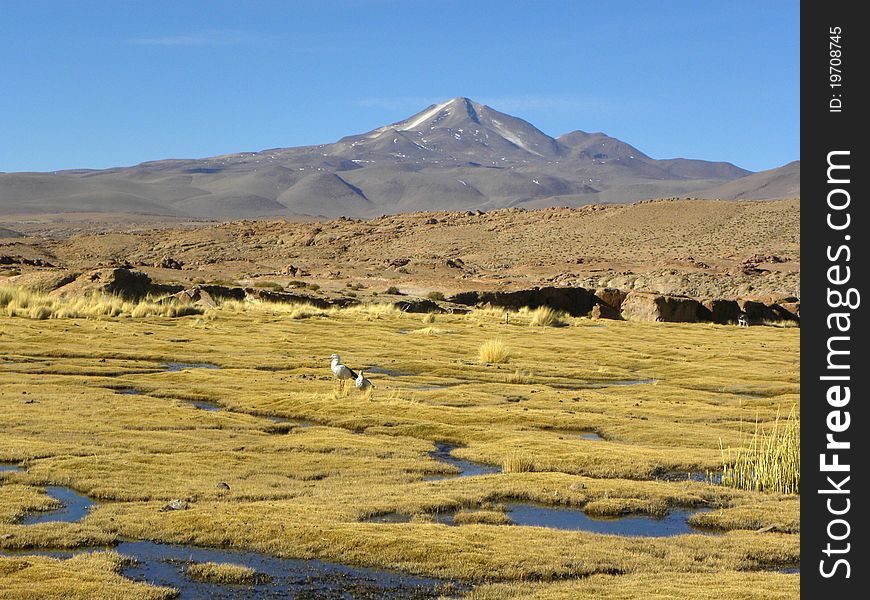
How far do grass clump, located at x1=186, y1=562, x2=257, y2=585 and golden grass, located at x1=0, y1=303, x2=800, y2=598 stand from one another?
88 cm

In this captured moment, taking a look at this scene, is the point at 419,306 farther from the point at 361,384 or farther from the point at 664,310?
the point at 361,384

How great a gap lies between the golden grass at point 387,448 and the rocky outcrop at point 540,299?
2042cm

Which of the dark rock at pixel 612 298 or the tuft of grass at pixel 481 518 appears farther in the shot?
the dark rock at pixel 612 298

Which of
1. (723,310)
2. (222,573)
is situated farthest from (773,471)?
(723,310)

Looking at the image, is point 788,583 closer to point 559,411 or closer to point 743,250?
point 559,411

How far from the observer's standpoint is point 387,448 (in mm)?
20016

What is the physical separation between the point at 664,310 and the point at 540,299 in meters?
6.79

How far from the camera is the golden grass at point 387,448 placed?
13.0 metres

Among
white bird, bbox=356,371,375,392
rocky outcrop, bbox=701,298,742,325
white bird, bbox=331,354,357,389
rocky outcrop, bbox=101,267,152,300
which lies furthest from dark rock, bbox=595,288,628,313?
white bird, bbox=356,371,375,392

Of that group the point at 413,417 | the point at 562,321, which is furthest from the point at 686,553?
the point at 562,321

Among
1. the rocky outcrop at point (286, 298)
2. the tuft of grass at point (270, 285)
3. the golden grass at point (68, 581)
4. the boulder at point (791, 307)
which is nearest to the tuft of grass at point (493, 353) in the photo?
the rocky outcrop at point (286, 298)

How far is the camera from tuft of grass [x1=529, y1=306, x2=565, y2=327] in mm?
52812

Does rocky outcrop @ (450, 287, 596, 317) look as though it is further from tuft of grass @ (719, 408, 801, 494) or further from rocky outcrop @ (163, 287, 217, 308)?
tuft of grass @ (719, 408, 801, 494)

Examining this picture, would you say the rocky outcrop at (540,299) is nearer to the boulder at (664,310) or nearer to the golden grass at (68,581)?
the boulder at (664,310)
